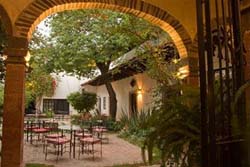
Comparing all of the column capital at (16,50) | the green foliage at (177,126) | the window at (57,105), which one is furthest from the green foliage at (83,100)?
the green foliage at (177,126)

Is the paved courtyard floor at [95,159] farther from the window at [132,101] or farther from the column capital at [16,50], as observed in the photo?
the window at [132,101]

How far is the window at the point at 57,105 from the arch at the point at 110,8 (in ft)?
67.1

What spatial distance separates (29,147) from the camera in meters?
8.69

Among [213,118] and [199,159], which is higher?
[213,118]

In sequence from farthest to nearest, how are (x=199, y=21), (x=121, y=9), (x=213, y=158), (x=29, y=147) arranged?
1. (x=29, y=147)
2. (x=121, y=9)
3. (x=199, y=21)
4. (x=213, y=158)

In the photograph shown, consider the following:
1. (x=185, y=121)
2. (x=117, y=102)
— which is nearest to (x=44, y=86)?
(x=117, y=102)

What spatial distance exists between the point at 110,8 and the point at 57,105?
2113 cm

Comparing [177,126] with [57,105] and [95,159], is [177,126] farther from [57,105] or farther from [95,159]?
[57,105]

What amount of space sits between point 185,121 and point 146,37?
→ 5.94 meters

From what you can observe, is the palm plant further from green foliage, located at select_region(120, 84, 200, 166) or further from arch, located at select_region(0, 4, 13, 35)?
arch, located at select_region(0, 4, 13, 35)

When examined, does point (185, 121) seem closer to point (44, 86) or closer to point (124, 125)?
point (124, 125)

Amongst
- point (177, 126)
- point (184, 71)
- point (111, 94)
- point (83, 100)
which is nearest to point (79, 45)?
point (111, 94)

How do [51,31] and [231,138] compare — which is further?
[51,31]

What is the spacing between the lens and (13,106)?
3521 millimetres
